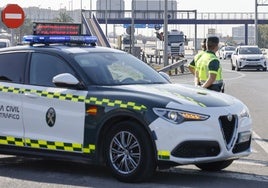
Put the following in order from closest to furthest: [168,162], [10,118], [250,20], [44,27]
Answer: [168,162] → [10,118] → [44,27] → [250,20]

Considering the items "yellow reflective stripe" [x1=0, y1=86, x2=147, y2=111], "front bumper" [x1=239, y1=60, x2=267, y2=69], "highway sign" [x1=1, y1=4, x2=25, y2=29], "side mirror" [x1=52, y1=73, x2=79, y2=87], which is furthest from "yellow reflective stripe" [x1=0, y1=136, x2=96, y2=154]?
"front bumper" [x1=239, y1=60, x2=267, y2=69]

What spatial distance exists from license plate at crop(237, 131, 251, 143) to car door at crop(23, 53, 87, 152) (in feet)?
5.84

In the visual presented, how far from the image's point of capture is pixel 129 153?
24.3ft

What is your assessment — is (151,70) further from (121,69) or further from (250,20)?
(250,20)

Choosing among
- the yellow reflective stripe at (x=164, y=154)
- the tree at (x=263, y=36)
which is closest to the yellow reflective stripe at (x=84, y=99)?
the yellow reflective stripe at (x=164, y=154)

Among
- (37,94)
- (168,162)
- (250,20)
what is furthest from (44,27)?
(250,20)

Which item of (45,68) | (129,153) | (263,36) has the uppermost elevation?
(263,36)

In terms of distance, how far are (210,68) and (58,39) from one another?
7.59ft

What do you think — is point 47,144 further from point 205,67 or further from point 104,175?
point 205,67

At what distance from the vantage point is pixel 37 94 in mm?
8094

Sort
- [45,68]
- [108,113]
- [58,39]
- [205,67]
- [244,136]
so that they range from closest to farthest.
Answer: [108,113]
[244,136]
[45,68]
[58,39]
[205,67]

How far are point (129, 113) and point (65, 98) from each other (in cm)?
93

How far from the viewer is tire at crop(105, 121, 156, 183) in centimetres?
724

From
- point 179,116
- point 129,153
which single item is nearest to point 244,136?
point 179,116
